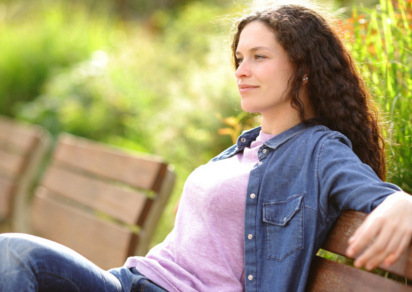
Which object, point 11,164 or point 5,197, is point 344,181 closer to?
point 5,197

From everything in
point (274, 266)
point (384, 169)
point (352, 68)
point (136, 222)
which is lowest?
point (136, 222)

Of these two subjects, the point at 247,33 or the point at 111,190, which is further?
the point at 111,190

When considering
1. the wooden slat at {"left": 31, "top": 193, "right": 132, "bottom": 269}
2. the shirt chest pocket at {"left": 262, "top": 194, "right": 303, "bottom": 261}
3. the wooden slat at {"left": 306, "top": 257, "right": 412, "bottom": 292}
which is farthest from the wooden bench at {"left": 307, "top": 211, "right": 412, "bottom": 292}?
the wooden slat at {"left": 31, "top": 193, "right": 132, "bottom": 269}

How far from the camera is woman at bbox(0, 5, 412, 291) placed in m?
1.57

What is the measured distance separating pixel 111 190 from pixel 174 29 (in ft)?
18.2

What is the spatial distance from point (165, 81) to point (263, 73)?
4.79 meters

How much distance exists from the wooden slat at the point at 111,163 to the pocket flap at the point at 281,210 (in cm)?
123

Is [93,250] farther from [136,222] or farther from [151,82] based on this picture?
[151,82]

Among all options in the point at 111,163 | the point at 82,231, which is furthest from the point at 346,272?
the point at 82,231

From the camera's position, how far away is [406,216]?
1258mm

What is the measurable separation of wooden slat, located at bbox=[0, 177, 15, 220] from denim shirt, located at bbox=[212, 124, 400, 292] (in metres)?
3.30

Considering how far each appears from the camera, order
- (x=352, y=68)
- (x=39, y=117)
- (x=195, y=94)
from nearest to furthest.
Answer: (x=352, y=68) < (x=195, y=94) < (x=39, y=117)

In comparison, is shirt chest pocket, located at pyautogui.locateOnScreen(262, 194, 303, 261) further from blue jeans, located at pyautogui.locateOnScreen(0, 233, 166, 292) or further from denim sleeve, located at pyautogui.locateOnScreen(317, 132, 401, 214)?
blue jeans, located at pyautogui.locateOnScreen(0, 233, 166, 292)

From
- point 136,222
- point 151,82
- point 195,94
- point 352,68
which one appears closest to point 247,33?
point 352,68
